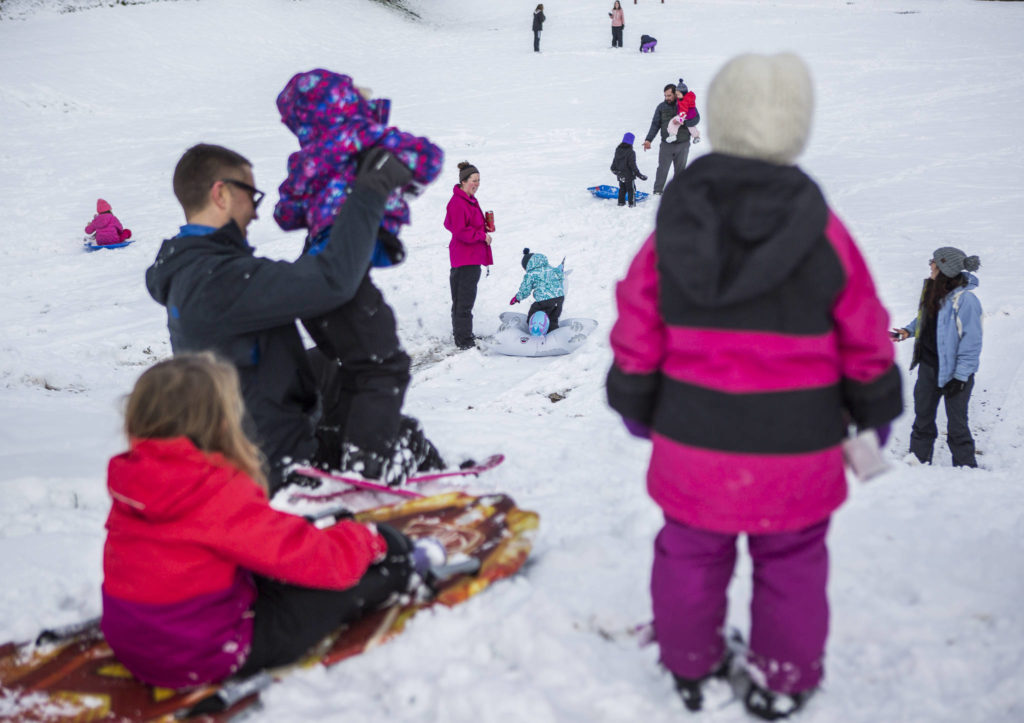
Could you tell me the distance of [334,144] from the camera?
315 centimetres

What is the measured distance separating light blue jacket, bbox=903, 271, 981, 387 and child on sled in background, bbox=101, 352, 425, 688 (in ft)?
14.9

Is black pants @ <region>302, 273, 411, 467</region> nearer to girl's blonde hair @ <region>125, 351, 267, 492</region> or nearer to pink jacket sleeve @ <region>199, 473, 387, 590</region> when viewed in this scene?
pink jacket sleeve @ <region>199, 473, 387, 590</region>

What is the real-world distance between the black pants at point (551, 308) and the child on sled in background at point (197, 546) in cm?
542

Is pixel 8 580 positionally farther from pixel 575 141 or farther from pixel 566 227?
pixel 575 141

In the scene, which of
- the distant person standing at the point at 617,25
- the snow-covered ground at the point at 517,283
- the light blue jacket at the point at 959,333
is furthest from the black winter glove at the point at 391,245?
the distant person standing at the point at 617,25

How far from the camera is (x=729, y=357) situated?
6.15ft

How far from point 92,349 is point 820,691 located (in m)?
7.28

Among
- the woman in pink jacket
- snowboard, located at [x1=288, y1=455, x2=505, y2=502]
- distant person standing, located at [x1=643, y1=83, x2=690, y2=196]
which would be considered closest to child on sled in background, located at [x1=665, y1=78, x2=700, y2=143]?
distant person standing, located at [x1=643, y1=83, x2=690, y2=196]

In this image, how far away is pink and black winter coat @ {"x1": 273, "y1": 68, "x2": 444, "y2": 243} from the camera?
10.2ft

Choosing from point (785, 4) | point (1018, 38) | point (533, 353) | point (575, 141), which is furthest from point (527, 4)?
point (533, 353)

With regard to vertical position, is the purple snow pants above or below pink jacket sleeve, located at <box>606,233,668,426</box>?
below

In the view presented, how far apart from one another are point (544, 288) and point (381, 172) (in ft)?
15.5

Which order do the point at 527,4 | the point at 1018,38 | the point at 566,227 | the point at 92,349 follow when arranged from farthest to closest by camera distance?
the point at 527,4, the point at 1018,38, the point at 566,227, the point at 92,349

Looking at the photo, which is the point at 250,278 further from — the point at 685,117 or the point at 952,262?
the point at 685,117
